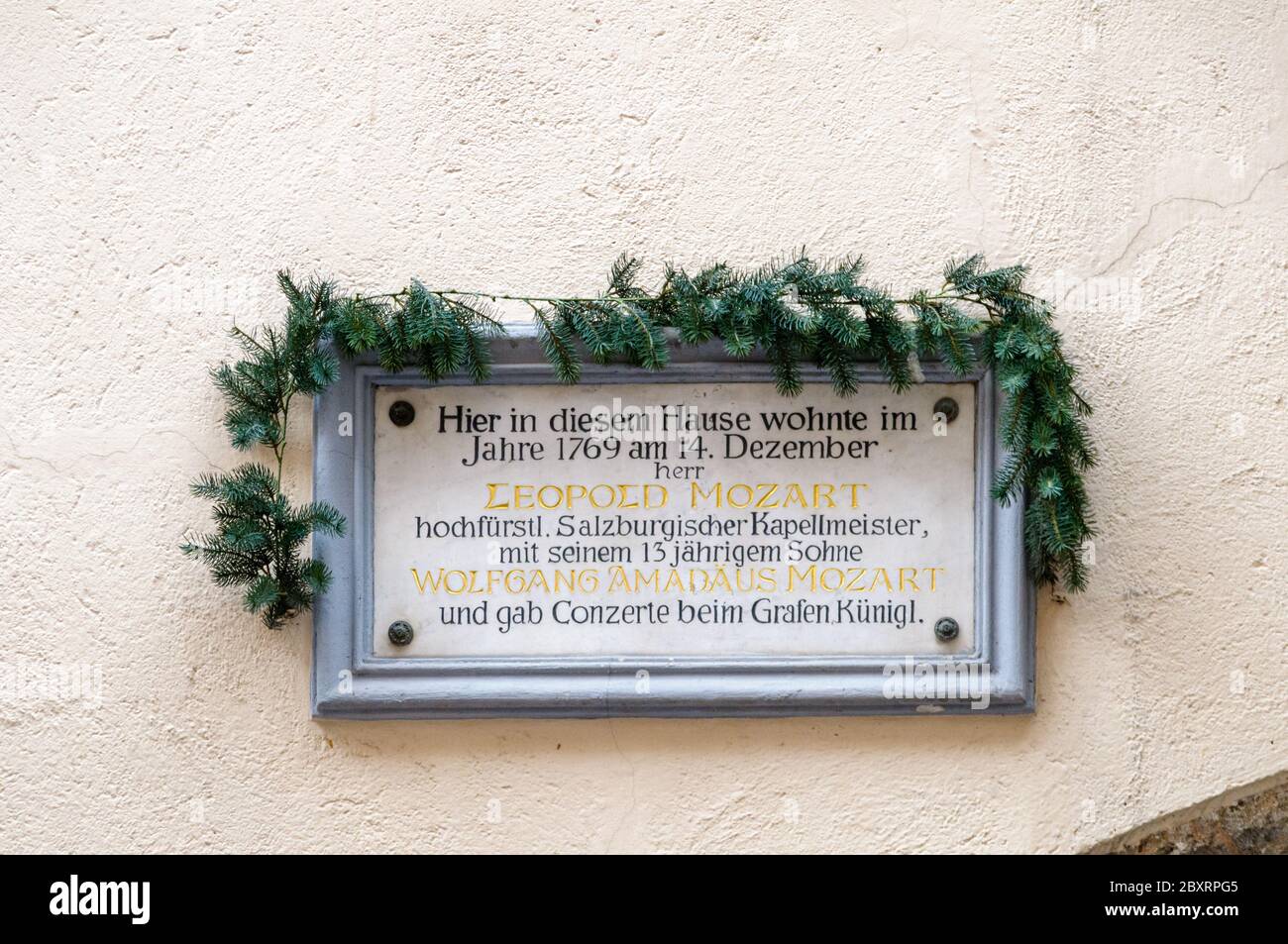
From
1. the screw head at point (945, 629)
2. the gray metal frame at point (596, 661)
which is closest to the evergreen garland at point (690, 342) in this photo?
the gray metal frame at point (596, 661)

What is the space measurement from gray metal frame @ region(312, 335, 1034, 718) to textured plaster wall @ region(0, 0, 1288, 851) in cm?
8

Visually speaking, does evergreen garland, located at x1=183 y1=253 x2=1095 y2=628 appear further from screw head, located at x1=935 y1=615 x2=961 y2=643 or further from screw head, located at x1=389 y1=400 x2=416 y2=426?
screw head, located at x1=935 y1=615 x2=961 y2=643

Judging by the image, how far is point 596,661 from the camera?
186 centimetres

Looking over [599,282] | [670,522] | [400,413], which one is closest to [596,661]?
[670,522]

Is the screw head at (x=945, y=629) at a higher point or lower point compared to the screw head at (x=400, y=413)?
lower

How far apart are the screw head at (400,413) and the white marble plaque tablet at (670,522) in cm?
1

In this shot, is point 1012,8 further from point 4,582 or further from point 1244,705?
point 4,582

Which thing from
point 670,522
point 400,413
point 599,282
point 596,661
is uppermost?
point 599,282

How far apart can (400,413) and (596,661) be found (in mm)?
561

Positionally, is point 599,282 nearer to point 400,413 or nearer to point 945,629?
point 400,413

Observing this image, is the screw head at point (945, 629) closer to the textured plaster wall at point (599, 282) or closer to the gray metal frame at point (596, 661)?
the gray metal frame at point (596, 661)

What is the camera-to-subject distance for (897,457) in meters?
1.89

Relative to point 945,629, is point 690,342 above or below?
above

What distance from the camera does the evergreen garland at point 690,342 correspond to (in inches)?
69.8
